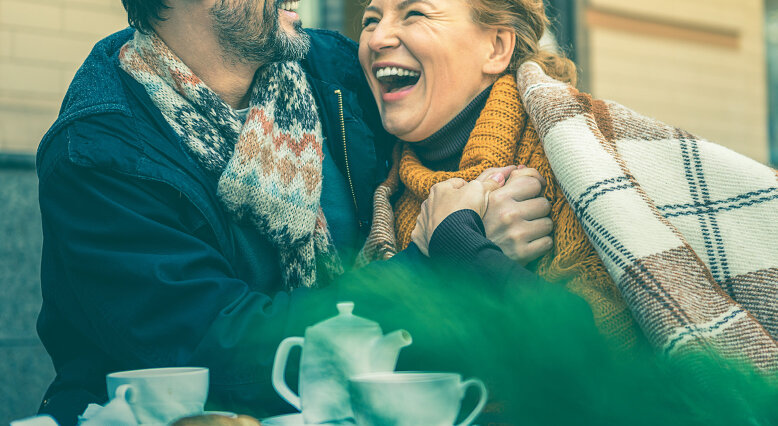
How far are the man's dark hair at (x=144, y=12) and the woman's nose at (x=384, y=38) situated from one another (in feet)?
2.07

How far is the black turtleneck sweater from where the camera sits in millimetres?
2318

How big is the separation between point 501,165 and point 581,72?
7.78 ft

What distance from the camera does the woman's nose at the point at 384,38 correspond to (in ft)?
7.57

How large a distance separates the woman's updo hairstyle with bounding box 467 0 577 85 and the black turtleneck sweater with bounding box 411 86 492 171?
6.8 inches

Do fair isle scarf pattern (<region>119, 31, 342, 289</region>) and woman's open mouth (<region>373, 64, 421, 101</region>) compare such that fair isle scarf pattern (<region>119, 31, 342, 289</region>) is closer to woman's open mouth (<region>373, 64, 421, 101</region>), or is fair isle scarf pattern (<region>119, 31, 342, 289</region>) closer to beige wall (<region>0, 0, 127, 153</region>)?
woman's open mouth (<region>373, 64, 421, 101</region>)

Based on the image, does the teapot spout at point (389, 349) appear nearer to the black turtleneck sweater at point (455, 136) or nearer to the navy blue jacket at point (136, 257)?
the navy blue jacket at point (136, 257)

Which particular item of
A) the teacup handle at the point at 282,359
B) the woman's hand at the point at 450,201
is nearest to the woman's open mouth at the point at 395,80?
the woman's hand at the point at 450,201

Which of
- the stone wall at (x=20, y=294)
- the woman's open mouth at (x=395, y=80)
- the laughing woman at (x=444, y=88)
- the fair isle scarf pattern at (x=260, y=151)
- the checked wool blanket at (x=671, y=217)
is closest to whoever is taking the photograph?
the checked wool blanket at (x=671, y=217)

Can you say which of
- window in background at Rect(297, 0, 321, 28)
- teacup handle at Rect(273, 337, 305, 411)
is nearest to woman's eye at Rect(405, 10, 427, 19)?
teacup handle at Rect(273, 337, 305, 411)

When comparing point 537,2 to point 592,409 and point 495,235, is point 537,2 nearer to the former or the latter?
point 495,235

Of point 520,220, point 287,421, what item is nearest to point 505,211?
point 520,220

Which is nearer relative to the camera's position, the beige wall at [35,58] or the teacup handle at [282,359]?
the teacup handle at [282,359]

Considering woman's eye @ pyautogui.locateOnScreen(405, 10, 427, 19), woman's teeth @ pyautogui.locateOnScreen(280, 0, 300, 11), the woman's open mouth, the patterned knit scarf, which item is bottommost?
the patterned knit scarf

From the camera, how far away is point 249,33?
2244mm
